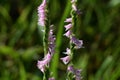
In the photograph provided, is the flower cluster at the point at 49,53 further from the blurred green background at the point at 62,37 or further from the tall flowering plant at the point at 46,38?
the blurred green background at the point at 62,37

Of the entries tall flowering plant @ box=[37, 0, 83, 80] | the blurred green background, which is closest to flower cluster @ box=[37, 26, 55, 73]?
tall flowering plant @ box=[37, 0, 83, 80]

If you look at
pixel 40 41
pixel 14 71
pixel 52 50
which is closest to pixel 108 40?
pixel 40 41

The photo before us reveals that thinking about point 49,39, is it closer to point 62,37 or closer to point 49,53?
point 49,53

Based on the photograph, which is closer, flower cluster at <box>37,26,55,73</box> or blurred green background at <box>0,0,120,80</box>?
flower cluster at <box>37,26,55,73</box>

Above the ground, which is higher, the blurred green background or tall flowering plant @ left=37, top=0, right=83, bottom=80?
tall flowering plant @ left=37, top=0, right=83, bottom=80

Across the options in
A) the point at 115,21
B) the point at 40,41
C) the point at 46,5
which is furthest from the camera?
the point at 115,21

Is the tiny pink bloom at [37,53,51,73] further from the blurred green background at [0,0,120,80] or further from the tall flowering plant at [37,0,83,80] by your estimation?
the blurred green background at [0,0,120,80]

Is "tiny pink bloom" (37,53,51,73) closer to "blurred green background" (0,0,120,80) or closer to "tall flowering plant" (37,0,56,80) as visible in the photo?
"tall flowering plant" (37,0,56,80)

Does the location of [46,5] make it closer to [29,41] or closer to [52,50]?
[52,50]

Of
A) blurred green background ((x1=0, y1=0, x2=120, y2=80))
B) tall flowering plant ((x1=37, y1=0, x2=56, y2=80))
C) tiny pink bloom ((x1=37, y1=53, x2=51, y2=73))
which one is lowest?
blurred green background ((x1=0, y1=0, x2=120, y2=80))

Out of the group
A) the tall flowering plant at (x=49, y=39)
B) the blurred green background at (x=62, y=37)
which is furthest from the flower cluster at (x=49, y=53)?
the blurred green background at (x=62, y=37)
